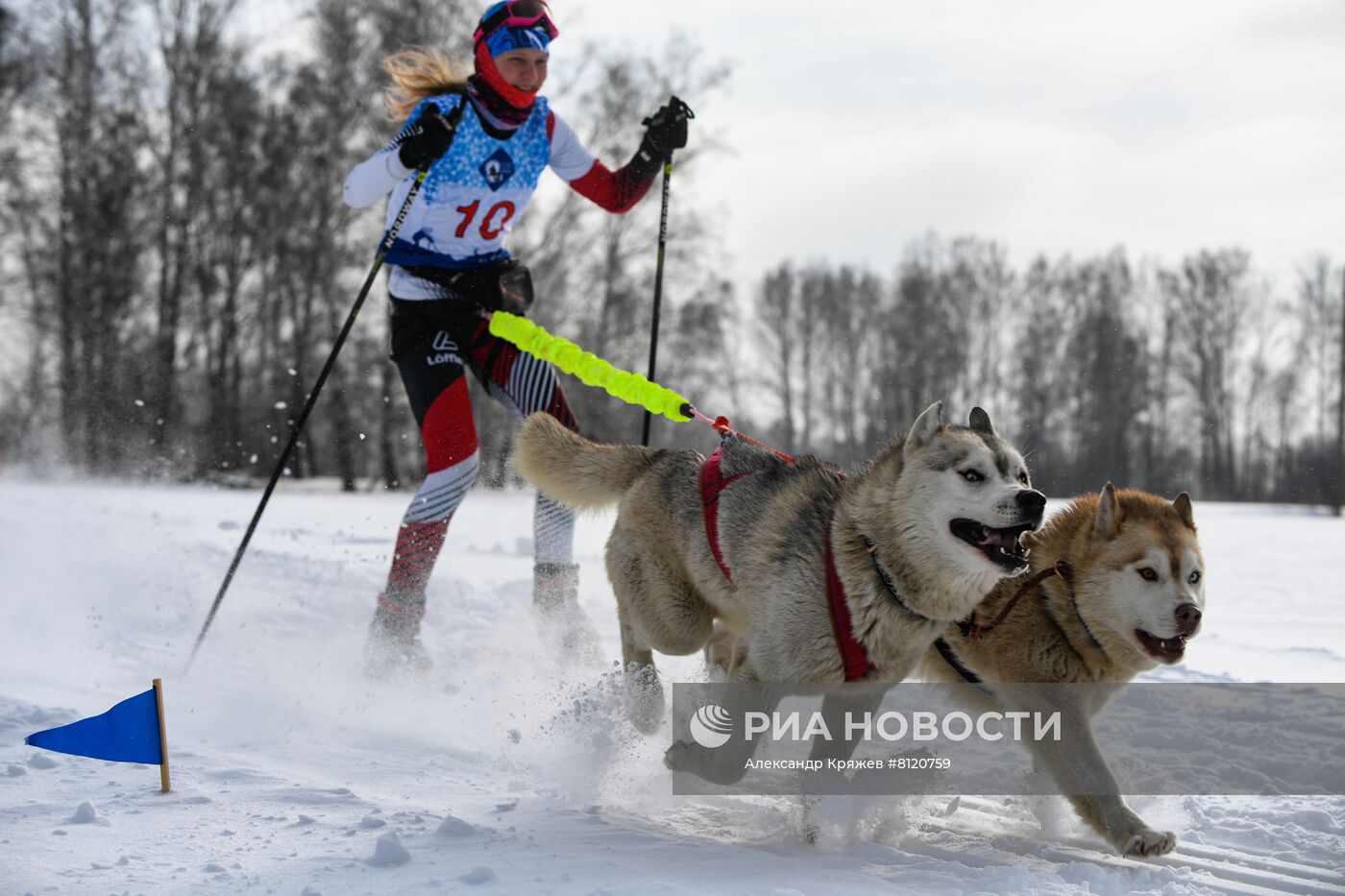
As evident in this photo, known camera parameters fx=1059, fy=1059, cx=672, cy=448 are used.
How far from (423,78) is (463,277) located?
0.95 metres

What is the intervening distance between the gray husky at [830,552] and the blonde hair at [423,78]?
2.26m

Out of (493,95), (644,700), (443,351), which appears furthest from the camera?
(443,351)

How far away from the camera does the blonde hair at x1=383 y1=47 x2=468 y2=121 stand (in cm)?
479

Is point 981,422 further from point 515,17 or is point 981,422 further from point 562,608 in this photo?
point 515,17

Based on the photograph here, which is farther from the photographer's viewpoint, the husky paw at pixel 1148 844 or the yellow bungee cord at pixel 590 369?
the yellow bungee cord at pixel 590 369

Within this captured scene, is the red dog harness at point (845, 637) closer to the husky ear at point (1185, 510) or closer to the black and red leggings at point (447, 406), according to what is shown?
the husky ear at point (1185, 510)

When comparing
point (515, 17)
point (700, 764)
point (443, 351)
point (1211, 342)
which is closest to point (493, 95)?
point (515, 17)

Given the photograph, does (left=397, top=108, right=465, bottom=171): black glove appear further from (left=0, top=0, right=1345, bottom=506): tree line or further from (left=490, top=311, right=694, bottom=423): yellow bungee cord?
(left=0, top=0, right=1345, bottom=506): tree line

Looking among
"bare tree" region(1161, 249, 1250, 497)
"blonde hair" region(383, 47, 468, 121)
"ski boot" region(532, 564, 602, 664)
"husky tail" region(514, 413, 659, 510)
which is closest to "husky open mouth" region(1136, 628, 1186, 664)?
"husky tail" region(514, 413, 659, 510)

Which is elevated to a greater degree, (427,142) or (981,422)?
(427,142)

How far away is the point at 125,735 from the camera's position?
9.59ft

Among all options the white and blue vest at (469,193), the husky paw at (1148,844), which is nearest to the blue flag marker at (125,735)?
the white and blue vest at (469,193)

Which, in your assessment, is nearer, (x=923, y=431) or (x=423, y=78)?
(x=923, y=431)

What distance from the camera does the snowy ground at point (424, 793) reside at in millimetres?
2514
